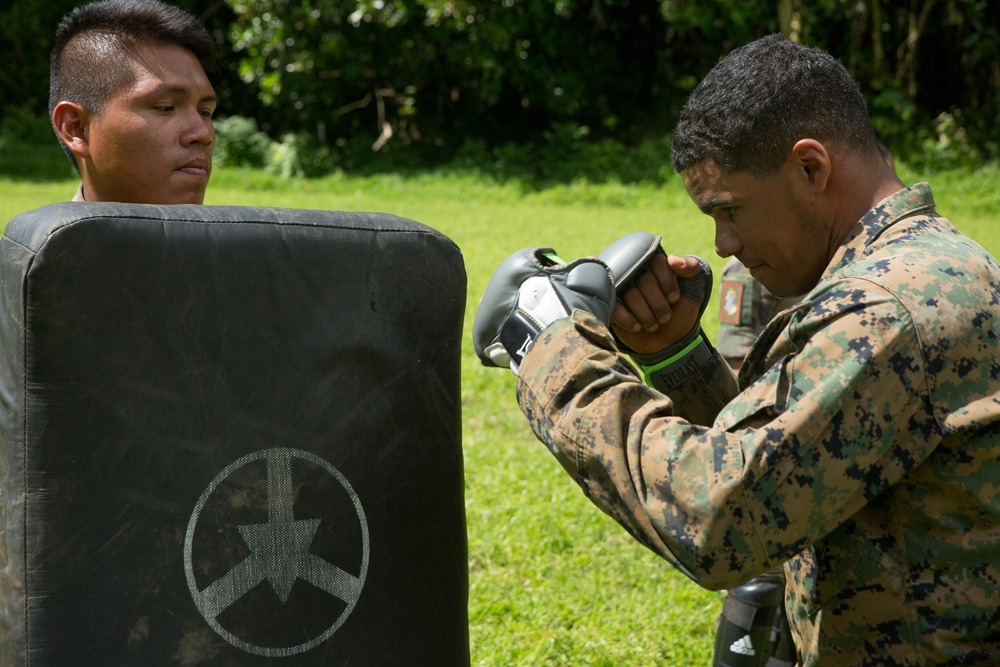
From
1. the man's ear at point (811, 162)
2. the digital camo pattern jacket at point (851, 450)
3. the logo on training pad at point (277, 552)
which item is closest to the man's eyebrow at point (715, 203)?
the man's ear at point (811, 162)

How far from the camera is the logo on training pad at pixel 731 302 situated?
11.4 ft

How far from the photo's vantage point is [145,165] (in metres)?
2.19

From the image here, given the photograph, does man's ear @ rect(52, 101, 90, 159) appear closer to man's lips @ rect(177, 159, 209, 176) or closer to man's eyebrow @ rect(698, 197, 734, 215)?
man's lips @ rect(177, 159, 209, 176)

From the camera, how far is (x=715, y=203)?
1740 mm

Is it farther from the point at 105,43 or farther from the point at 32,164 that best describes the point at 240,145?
the point at 105,43

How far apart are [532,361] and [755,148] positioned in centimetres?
53

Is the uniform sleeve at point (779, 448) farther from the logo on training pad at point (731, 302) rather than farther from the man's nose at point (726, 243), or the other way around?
the logo on training pad at point (731, 302)

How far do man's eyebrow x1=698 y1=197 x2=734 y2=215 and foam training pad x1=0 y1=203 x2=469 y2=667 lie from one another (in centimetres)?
50

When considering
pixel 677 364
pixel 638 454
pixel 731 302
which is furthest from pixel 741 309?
pixel 638 454

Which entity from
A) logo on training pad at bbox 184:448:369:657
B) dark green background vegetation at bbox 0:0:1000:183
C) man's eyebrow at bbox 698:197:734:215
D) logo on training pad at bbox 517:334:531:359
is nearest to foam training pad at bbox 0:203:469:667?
logo on training pad at bbox 184:448:369:657

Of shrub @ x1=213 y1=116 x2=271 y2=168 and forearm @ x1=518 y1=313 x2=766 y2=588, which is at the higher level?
forearm @ x1=518 y1=313 x2=766 y2=588

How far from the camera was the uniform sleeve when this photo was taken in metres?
1.40

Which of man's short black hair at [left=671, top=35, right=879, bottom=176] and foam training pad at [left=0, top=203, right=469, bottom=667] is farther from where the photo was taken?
man's short black hair at [left=671, top=35, right=879, bottom=176]

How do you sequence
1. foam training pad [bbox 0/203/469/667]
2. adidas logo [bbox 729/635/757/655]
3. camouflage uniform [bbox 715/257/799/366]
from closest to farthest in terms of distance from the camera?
foam training pad [bbox 0/203/469/667] < adidas logo [bbox 729/635/757/655] < camouflage uniform [bbox 715/257/799/366]
